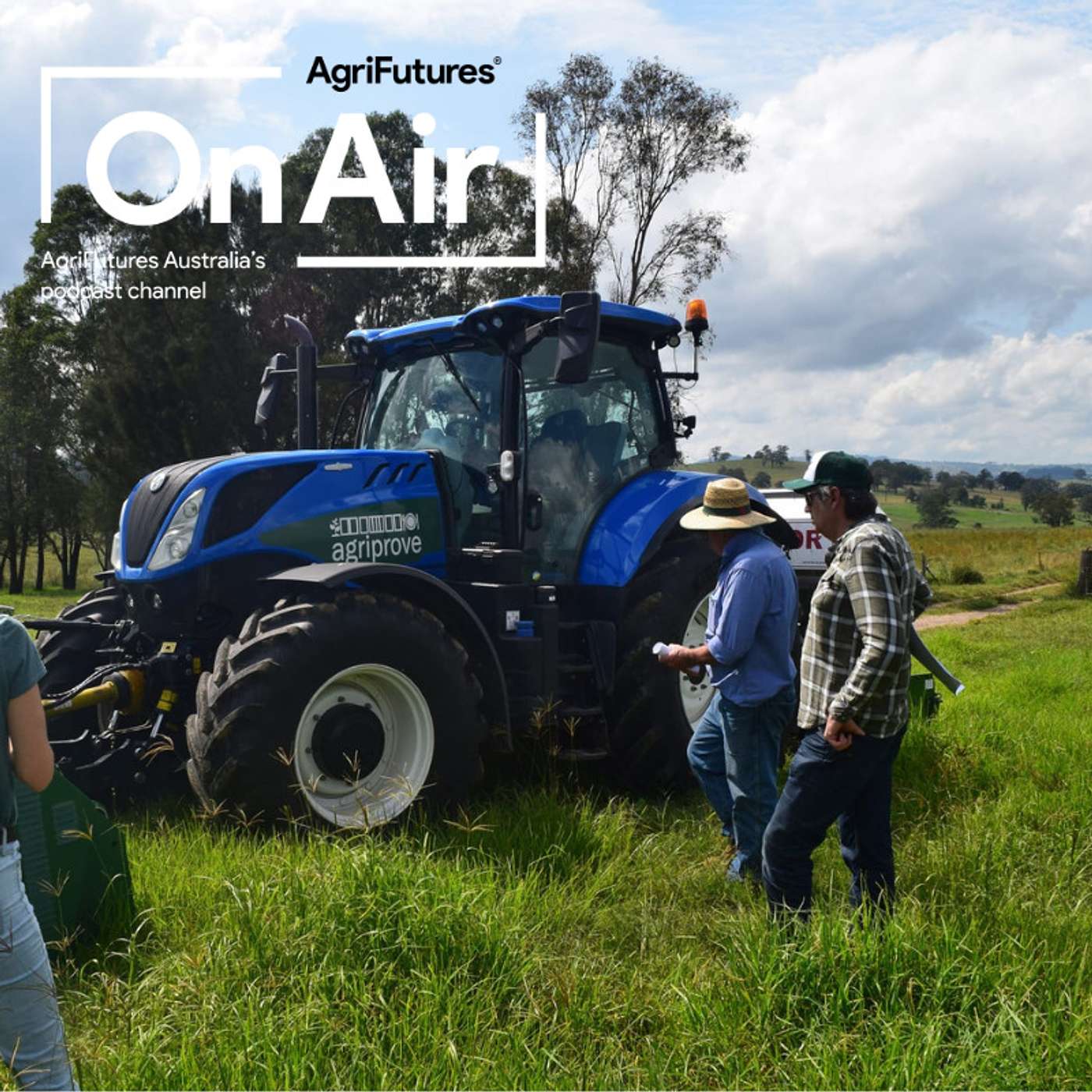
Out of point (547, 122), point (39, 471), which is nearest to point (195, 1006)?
point (547, 122)

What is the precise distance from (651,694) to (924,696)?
6.98ft

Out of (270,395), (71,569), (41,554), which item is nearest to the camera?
(270,395)

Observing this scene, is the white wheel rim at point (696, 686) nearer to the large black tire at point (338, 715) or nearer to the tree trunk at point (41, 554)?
the large black tire at point (338, 715)

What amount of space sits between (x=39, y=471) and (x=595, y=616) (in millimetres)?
34281

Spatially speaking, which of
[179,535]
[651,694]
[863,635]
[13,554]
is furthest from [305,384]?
[13,554]

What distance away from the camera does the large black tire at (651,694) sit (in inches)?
223

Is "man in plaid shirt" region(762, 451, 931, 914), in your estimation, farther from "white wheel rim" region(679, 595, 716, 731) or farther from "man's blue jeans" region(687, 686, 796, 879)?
"white wheel rim" region(679, 595, 716, 731)

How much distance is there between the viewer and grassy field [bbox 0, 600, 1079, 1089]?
2.79 m

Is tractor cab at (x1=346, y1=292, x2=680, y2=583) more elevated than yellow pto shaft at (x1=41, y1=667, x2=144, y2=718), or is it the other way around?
tractor cab at (x1=346, y1=292, x2=680, y2=583)

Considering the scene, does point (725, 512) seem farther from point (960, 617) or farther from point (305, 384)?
point (960, 617)

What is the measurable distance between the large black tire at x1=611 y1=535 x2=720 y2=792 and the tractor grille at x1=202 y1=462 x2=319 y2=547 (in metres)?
1.85

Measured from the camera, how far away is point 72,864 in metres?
3.56

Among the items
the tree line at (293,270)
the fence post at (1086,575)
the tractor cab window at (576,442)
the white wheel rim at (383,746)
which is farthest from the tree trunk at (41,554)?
the white wheel rim at (383,746)

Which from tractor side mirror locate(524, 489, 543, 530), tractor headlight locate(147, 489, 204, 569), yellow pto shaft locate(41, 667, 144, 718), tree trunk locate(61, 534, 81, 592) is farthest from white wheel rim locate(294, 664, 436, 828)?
tree trunk locate(61, 534, 81, 592)
